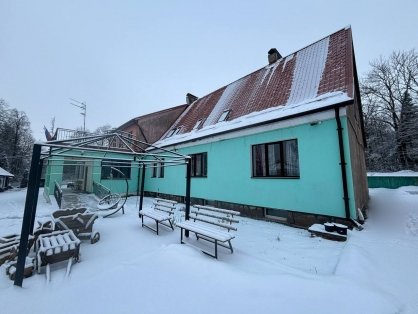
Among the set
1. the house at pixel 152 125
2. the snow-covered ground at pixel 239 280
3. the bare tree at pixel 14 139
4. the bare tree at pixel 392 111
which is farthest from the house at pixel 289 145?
the bare tree at pixel 14 139

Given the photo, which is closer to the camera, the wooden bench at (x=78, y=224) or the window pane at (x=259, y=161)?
the wooden bench at (x=78, y=224)

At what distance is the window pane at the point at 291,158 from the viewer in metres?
7.25

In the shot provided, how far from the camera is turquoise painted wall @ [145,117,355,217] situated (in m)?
6.26

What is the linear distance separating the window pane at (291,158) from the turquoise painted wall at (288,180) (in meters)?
0.24

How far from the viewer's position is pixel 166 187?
45.2 ft

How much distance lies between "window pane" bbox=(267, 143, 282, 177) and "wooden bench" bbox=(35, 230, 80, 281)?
683 centimetres

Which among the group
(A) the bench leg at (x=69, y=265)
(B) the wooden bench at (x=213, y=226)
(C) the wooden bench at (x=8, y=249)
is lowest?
(A) the bench leg at (x=69, y=265)

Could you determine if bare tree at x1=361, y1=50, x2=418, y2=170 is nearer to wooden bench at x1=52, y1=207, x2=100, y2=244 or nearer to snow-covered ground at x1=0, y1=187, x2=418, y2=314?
snow-covered ground at x1=0, y1=187, x2=418, y2=314

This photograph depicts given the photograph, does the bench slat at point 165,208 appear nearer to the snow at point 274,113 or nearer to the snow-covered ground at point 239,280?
the snow-covered ground at point 239,280

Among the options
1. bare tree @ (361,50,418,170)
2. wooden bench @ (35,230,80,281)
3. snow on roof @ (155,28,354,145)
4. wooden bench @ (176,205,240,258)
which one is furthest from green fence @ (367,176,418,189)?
wooden bench @ (35,230,80,281)

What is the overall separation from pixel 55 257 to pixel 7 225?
5.61 meters

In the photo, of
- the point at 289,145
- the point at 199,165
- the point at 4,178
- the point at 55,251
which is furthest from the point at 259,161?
the point at 4,178

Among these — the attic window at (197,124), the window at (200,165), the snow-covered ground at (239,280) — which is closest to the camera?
the snow-covered ground at (239,280)

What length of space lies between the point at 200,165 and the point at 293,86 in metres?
6.41
